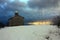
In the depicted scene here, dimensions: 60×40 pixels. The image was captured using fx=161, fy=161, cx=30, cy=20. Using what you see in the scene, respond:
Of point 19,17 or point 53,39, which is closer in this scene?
point 53,39

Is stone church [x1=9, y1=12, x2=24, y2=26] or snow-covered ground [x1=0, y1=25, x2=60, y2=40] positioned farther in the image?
stone church [x1=9, y1=12, x2=24, y2=26]

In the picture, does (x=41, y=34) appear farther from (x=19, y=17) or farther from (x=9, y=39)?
(x=19, y=17)

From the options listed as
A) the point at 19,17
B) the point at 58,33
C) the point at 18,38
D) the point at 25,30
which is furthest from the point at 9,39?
the point at 19,17

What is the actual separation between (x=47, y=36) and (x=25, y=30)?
182 cm

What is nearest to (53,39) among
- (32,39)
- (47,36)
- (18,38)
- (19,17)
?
(47,36)

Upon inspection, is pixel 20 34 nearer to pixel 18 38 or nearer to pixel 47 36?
pixel 18 38

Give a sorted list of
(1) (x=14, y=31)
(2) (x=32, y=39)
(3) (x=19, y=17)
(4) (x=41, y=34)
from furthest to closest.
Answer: (3) (x=19, y=17) < (1) (x=14, y=31) < (4) (x=41, y=34) < (2) (x=32, y=39)

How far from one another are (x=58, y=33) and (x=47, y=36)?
36.1 inches

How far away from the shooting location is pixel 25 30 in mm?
10445

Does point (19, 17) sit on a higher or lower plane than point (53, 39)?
higher

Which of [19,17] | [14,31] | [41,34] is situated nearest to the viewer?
[41,34]

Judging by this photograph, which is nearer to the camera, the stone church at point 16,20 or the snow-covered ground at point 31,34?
the snow-covered ground at point 31,34

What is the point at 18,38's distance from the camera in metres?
8.88

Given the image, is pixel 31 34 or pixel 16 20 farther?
pixel 16 20
